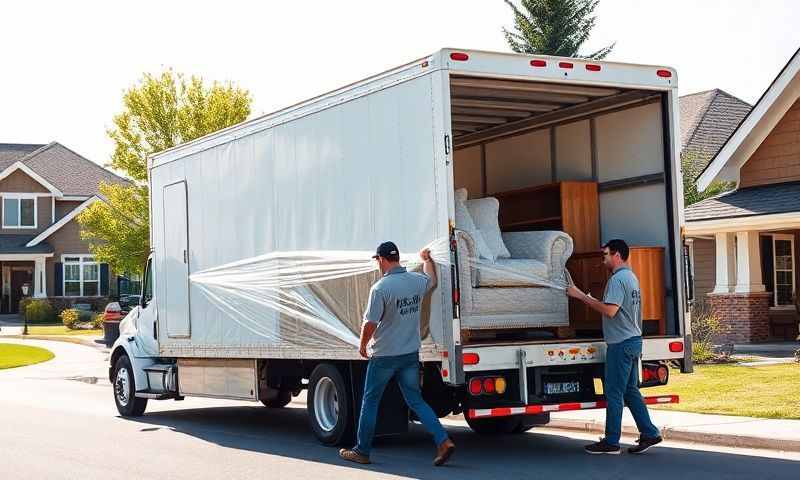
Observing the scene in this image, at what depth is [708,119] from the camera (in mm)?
38125

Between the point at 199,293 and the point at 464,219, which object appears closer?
the point at 464,219

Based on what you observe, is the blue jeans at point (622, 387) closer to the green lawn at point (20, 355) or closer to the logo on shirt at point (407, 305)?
the logo on shirt at point (407, 305)

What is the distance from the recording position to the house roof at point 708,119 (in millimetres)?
36375

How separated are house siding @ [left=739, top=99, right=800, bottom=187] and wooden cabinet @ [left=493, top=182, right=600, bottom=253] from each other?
42.4 feet

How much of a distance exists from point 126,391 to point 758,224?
42.4ft

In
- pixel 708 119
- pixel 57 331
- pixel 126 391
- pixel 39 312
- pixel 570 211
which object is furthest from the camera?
pixel 39 312

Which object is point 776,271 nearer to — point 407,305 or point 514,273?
point 514,273

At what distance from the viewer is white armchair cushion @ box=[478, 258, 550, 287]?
10.7 metres

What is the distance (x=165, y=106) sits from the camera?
35719 mm

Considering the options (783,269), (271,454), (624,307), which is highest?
(783,269)

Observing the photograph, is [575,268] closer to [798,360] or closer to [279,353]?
[279,353]

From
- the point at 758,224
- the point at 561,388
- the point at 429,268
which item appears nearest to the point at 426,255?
the point at 429,268

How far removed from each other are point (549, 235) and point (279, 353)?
10.2ft

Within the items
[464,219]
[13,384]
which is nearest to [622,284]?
[464,219]
